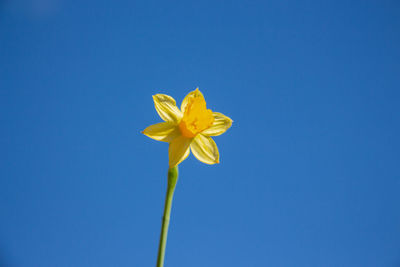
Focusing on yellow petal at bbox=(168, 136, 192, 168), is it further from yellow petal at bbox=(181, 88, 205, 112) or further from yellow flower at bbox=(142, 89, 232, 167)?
yellow petal at bbox=(181, 88, 205, 112)

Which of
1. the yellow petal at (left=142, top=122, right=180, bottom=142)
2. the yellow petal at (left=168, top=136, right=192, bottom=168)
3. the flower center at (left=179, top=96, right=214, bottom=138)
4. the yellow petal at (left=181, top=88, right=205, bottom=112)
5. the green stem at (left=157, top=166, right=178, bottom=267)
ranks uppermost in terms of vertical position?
the yellow petal at (left=181, top=88, right=205, bottom=112)

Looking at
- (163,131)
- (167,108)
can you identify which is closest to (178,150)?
A: (163,131)

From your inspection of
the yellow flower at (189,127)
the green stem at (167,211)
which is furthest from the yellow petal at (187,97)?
the green stem at (167,211)

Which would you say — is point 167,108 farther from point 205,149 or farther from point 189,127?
point 205,149

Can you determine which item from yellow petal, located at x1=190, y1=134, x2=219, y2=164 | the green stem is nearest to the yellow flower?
yellow petal, located at x1=190, y1=134, x2=219, y2=164

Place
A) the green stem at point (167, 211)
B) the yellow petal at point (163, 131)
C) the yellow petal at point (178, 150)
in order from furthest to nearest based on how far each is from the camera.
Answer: the yellow petal at point (163, 131) → the yellow petal at point (178, 150) → the green stem at point (167, 211)

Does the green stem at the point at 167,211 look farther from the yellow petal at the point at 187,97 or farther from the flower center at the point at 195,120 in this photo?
the yellow petal at the point at 187,97
